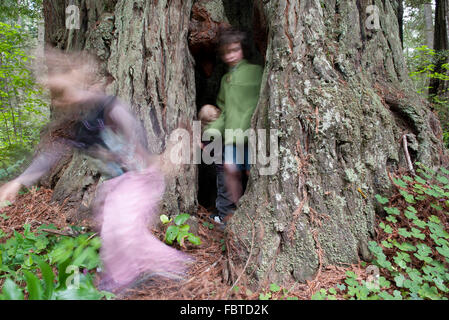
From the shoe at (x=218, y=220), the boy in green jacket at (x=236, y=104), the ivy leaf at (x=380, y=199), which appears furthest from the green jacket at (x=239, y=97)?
the ivy leaf at (x=380, y=199)

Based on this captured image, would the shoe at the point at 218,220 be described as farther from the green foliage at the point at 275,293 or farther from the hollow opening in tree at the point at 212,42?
the green foliage at the point at 275,293

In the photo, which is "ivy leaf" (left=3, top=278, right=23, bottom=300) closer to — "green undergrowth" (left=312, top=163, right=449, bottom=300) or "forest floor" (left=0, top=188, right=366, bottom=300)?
"forest floor" (left=0, top=188, right=366, bottom=300)

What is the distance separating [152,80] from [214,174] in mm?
1722

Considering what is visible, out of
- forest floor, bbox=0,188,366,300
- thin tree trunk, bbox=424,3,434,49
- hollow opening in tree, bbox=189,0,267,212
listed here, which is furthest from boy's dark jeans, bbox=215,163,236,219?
thin tree trunk, bbox=424,3,434,49

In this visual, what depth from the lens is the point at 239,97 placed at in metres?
3.14

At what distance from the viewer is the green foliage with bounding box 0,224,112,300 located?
1668 mm

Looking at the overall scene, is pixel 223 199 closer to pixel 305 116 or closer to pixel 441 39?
Result: pixel 305 116

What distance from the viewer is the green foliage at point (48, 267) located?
167cm

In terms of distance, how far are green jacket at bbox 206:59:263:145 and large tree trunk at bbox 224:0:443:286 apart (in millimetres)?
504

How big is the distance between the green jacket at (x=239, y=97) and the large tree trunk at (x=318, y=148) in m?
0.50

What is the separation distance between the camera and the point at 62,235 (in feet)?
8.04

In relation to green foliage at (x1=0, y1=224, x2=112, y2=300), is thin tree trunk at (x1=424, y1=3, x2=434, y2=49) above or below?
above

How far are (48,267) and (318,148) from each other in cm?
215

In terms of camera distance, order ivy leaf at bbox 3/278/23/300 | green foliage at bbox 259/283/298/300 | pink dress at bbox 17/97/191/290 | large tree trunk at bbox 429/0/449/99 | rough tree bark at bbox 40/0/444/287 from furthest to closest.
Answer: large tree trunk at bbox 429/0/449/99 → rough tree bark at bbox 40/0/444/287 → pink dress at bbox 17/97/191/290 → green foliage at bbox 259/283/298/300 → ivy leaf at bbox 3/278/23/300
